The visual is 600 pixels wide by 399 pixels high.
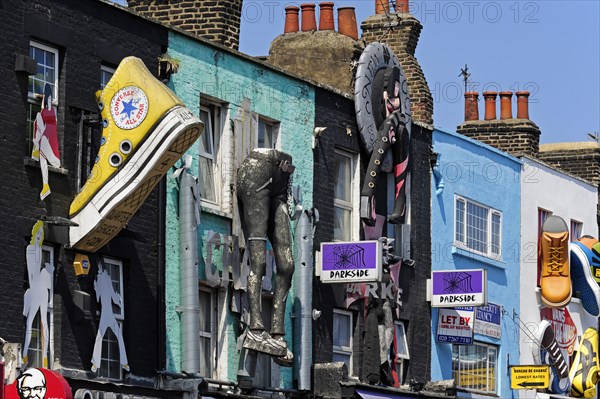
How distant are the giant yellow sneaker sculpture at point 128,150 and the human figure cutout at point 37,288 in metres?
0.69

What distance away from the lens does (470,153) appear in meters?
40.8

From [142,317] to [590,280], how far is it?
58.1 feet

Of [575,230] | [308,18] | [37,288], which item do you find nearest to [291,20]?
[308,18]

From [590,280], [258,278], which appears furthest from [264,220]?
[590,280]

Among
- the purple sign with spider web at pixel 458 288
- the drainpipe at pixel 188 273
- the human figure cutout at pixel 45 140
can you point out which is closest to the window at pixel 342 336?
the purple sign with spider web at pixel 458 288

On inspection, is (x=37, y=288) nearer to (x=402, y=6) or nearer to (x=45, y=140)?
(x=45, y=140)

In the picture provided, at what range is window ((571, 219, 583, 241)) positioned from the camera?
150 feet

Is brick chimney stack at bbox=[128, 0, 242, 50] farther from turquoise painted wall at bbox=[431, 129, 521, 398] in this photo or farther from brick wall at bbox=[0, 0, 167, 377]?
turquoise painted wall at bbox=[431, 129, 521, 398]

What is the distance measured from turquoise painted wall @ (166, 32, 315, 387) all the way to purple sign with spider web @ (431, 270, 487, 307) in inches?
194

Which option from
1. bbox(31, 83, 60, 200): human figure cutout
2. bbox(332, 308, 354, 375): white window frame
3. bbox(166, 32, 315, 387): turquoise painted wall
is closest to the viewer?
bbox(31, 83, 60, 200): human figure cutout

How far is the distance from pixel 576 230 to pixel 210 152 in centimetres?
1684

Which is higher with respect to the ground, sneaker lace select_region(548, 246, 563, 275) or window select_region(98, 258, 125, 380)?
sneaker lace select_region(548, 246, 563, 275)

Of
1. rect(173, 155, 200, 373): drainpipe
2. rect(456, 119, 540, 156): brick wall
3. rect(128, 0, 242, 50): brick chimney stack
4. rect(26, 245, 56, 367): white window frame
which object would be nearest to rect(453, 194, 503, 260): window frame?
rect(456, 119, 540, 156): brick wall

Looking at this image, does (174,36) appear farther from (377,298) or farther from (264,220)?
(377,298)
